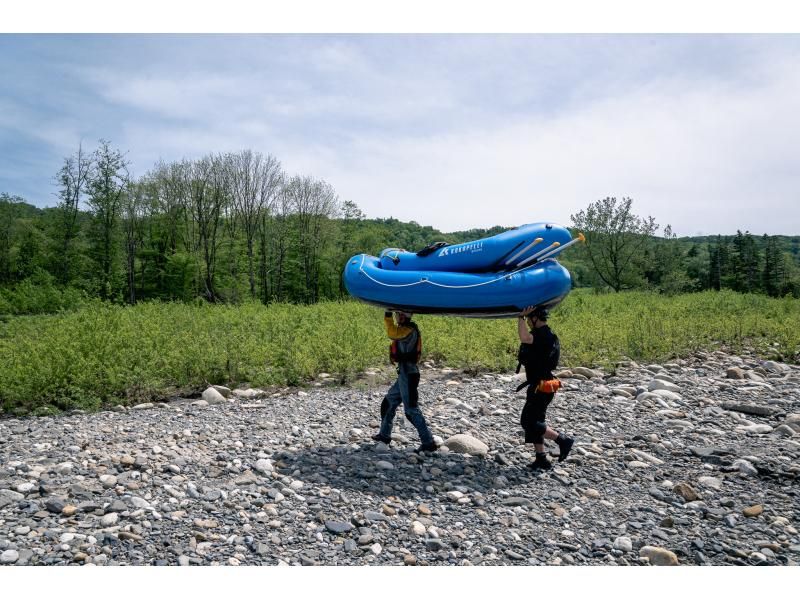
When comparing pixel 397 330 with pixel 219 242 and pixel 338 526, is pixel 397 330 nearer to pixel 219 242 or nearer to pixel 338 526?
pixel 338 526

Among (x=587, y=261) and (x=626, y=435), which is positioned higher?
(x=587, y=261)

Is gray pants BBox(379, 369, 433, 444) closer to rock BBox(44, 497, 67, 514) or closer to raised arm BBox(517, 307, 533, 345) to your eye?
raised arm BBox(517, 307, 533, 345)

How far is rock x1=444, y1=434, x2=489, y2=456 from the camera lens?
6.39 m

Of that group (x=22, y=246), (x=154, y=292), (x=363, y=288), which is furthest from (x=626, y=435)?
(x=22, y=246)

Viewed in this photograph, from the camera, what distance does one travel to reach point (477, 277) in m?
6.12

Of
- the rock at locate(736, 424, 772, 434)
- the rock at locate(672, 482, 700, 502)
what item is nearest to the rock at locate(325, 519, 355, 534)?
the rock at locate(672, 482, 700, 502)

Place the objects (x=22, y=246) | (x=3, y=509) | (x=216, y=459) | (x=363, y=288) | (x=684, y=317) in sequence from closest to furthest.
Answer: (x=3, y=509) < (x=216, y=459) < (x=363, y=288) < (x=684, y=317) < (x=22, y=246)

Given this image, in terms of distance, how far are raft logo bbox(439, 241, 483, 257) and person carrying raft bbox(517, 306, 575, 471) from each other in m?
1.07

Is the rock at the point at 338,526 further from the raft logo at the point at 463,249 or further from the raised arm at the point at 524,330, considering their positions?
the raft logo at the point at 463,249

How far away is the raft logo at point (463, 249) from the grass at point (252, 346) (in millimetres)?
4416

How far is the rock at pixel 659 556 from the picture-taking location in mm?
4105

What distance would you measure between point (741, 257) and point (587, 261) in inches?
922

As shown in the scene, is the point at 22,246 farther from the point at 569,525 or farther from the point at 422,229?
the point at 569,525

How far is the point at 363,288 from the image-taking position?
6496 mm
